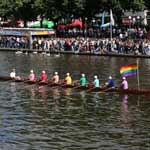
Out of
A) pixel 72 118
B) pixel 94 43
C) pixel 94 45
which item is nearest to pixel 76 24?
pixel 94 43

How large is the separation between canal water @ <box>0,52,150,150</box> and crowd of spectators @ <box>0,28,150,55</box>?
21.2 meters

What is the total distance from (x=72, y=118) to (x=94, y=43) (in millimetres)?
48618

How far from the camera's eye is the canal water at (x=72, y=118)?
3325 centimetres

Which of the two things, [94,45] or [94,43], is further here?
[94,43]

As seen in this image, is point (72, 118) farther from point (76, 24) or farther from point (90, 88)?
point (76, 24)

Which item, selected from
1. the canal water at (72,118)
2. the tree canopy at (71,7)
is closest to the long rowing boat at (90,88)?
the canal water at (72,118)

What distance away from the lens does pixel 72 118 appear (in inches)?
1572

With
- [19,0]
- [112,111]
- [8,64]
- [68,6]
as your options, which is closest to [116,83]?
[112,111]

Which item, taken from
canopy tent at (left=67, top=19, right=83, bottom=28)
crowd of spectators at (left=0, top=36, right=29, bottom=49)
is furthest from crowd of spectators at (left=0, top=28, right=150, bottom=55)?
canopy tent at (left=67, top=19, right=83, bottom=28)

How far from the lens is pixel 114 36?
9212 centimetres

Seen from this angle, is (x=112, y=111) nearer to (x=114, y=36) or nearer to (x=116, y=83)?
(x=116, y=83)

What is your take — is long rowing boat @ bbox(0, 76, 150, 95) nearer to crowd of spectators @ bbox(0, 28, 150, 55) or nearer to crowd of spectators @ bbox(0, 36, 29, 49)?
crowd of spectators @ bbox(0, 28, 150, 55)

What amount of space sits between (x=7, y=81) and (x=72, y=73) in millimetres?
9316

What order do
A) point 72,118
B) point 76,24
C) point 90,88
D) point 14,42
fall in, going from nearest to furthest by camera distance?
point 72,118 < point 90,88 < point 14,42 < point 76,24
